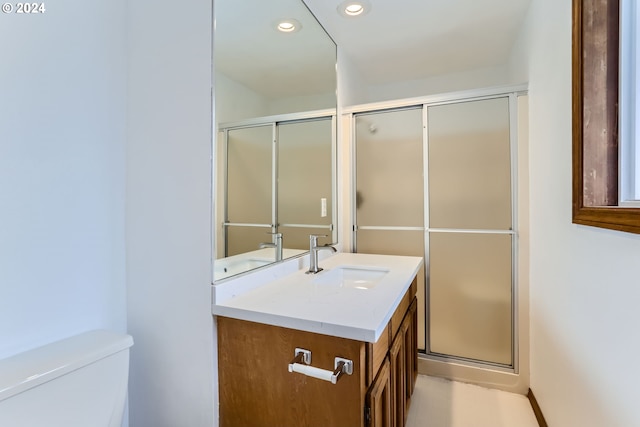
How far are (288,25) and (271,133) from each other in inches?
27.1

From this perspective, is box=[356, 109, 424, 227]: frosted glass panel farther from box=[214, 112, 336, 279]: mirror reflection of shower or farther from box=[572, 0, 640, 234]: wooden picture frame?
box=[572, 0, 640, 234]: wooden picture frame

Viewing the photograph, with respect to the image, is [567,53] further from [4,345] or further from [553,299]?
[4,345]

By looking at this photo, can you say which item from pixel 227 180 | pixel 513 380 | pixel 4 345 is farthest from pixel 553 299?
pixel 4 345

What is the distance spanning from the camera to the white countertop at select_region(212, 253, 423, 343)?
95 centimetres

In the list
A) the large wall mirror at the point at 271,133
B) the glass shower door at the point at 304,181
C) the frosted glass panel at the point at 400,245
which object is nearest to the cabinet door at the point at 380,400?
the large wall mirror at the point at 271,133

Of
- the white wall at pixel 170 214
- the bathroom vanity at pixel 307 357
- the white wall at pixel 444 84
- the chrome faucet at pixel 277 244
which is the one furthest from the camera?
the white wall at pixel 444 84

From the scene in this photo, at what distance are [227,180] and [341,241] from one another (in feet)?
4.10

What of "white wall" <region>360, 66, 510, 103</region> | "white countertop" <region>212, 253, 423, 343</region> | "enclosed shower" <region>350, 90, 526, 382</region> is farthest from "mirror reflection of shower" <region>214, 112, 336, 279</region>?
"white wall" <region>360, 66, 510, 103</region>

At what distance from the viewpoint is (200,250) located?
45.1 inches

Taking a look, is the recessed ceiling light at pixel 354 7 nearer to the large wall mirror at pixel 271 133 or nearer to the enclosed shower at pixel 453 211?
the large wall mirror at pixel 271 133

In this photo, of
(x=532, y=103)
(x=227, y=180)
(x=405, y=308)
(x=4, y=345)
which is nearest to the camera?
(x=4, y=345)

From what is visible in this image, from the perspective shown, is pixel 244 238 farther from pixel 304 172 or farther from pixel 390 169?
pixel 390 169

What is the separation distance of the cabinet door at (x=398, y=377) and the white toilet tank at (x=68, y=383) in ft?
3.44

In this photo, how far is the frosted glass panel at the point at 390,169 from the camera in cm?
220
